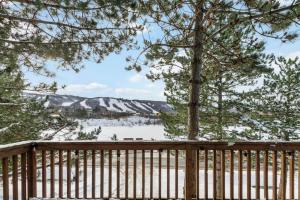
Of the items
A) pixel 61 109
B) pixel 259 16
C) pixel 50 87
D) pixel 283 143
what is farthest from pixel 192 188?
pixel 61 109

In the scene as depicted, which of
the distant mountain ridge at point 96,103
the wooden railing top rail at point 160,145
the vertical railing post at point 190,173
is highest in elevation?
the distant mountain ridge at point 96,103

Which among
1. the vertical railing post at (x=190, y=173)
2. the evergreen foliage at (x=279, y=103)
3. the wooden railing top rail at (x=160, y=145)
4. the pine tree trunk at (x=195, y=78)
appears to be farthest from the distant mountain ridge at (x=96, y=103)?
the vertical railing post at (x=190, y=173)

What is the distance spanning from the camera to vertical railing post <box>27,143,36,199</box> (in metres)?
3.65

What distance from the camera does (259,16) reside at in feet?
13.9

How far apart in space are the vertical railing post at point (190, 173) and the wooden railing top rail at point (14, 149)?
1878mm

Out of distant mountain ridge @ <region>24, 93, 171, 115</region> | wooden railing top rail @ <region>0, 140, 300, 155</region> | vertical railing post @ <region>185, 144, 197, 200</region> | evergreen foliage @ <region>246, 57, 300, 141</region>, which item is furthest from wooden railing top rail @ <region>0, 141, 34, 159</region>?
evergreen foliage @ <region>246, 57, 300, 141</region>

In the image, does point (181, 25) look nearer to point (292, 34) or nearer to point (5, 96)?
point (292, 34)

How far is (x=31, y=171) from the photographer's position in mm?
3658

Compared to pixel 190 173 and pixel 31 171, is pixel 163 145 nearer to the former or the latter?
pixel 190 173

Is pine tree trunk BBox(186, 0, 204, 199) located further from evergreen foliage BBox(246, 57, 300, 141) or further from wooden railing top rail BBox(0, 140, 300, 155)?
evergreen foliage BBox(246, 57, 300, 141)

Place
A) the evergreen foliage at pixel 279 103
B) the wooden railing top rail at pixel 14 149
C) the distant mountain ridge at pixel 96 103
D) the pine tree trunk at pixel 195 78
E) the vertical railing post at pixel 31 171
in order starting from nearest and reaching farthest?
the wooden railing top rail at pixel 14 149
the vertical railing post at pixel 31 171
the pine tree trunk at pixel 195 78
the evergreen foliage at pixel 279 103
the distant mountain ridge at pixel 96 103

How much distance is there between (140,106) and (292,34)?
858 cm

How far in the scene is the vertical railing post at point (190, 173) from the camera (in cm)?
374

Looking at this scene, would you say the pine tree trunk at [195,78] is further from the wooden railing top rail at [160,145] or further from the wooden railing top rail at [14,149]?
the wooden railing top rail at [14,149]
